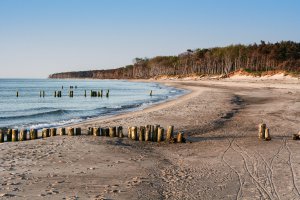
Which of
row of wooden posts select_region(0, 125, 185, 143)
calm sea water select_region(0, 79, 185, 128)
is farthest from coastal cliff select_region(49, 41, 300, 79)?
row of wooden posts select_region(0, 125, 185, 143)

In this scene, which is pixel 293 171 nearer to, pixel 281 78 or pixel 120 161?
pixel 120 161

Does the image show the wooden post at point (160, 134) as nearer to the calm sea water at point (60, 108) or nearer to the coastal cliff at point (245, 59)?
the calm sea water at point (60, 108)

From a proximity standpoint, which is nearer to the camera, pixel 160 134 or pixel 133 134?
pixel 160 134

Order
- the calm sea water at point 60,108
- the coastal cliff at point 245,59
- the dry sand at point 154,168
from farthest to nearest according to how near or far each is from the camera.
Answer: the coastal cliff at point 245,59 < the calm sea water at point 60,108 < the dry sand at point 154,168

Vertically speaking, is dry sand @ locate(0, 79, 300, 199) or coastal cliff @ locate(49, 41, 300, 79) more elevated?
coastal cliff @ locate(49, 41, 300, 79)

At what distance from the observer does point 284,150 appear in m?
13.3

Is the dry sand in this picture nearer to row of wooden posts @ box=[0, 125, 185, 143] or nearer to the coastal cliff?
row of wooden posts @ box=[0, 125, 185, 143]

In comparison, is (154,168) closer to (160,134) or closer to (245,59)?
(160,134)

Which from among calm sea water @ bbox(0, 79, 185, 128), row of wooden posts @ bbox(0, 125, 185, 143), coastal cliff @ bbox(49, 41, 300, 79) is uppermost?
coastal cliff @ bbox(49, 41, 300, 79)

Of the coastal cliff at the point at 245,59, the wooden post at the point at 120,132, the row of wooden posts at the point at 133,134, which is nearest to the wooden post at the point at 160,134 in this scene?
the row of wooden posts at the point at 133,134

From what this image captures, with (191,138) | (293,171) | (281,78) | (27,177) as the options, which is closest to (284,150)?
(293,171)

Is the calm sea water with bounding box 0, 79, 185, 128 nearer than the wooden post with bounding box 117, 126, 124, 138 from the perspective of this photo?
No

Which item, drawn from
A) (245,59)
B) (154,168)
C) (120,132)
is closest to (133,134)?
(120,132)

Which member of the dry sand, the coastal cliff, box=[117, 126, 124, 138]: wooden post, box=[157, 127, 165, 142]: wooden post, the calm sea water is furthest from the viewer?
the coastal cliff
